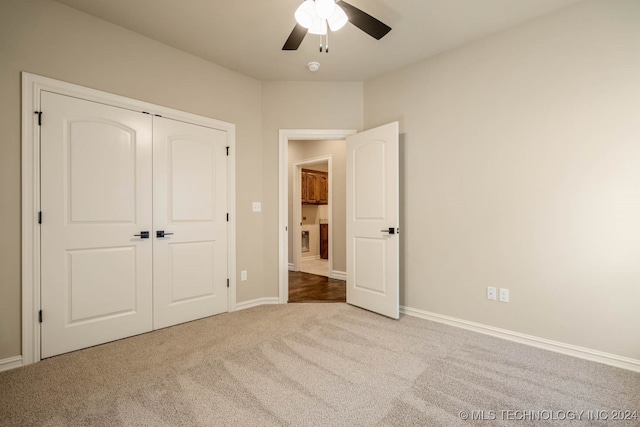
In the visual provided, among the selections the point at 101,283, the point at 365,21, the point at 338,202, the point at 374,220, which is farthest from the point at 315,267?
the point at 365,21

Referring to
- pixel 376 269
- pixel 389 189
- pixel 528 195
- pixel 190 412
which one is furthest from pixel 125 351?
pixel 528 195

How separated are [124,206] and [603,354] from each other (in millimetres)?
4080

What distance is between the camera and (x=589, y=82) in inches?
90.6

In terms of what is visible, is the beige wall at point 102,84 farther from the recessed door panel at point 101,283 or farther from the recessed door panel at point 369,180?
the recessed door panel at point 369,180

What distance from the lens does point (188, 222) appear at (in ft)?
10.2

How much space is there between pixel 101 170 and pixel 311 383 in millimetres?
2425

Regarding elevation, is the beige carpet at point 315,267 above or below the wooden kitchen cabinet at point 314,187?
below

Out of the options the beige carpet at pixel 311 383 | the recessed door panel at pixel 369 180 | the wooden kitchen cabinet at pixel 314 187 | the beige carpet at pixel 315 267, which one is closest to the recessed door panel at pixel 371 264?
the recessed door panel at pixel 369 180

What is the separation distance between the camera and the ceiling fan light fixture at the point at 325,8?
5.94ft

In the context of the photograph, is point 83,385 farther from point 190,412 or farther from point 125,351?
point 190,412

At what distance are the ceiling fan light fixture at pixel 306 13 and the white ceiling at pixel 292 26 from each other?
51 cm

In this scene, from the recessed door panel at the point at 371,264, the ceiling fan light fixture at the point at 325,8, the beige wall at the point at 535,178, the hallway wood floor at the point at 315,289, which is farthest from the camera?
the hallway wood floor at the point at 315,289

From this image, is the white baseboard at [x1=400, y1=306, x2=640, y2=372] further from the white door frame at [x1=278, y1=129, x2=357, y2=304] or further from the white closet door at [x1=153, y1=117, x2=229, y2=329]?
the white closet door at [x1=153, y1=117, x2=229, y2=329]

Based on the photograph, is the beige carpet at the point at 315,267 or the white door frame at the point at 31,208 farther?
the beige carpet at the point at 315,267
